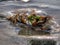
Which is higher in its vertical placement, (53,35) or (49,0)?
(53,35)

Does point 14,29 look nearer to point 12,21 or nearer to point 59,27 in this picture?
point 12,21

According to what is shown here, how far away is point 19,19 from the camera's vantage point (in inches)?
232

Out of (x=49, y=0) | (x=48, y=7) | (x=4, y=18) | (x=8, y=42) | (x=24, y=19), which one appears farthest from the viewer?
(x=49, y=0)

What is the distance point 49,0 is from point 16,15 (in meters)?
3.53

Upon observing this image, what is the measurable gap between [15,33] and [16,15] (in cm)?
91

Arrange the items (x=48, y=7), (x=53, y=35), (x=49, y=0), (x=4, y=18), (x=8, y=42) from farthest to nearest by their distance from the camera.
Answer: (x=49, y=0)
(x=48, y=7)
(x=4, y=18)
(x=53, y=35)
(x=8, y=42)

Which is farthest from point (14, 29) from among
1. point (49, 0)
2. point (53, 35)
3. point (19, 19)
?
point (49, 0)

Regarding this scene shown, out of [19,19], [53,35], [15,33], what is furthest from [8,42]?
[19,19]

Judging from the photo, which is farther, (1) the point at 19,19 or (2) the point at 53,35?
(1) the point at 19,19

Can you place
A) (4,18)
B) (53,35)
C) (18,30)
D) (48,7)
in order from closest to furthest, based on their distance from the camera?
(53,35) → (18,30) → (4,18) → (48,7)

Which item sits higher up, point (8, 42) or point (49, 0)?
point (8, 42)

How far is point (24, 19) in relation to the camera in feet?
18.7

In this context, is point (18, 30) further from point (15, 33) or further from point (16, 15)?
point (16, 15)

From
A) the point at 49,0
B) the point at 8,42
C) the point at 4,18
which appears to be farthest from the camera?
the point at 49,0
